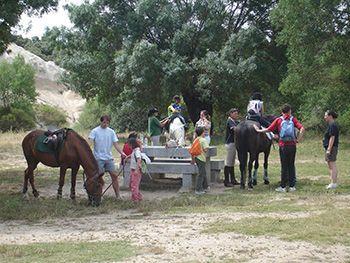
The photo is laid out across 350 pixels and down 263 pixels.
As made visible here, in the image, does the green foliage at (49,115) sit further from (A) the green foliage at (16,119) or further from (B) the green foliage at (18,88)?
(A) the green foliage at (16,119)

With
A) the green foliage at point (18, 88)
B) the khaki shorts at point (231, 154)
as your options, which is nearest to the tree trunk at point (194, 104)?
the khaki shorts at point (231, 154)

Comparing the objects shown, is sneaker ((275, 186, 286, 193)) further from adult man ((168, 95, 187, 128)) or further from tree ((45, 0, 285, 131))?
tree ((45, 0, 285, 131))

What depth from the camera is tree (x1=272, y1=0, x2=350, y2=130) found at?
21.7 meters

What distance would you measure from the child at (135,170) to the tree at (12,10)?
6.00 metres

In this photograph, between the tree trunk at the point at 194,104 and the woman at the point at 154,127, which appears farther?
the tree trunk at the point at 194,104

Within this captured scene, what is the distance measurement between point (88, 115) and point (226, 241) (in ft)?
163

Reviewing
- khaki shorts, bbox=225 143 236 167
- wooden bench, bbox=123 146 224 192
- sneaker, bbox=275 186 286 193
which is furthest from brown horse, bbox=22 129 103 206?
sneaker, bbox=275 186 286 193

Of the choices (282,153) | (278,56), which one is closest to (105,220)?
(282,153)

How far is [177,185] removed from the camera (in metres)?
13.4

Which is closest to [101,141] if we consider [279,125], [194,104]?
[279,125]

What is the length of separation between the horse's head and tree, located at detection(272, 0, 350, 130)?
46.1ft

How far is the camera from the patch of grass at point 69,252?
6.47 metres

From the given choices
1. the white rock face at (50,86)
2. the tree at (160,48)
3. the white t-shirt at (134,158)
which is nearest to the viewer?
the white t-shirt at (134,158)

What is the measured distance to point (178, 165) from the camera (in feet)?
40.7
